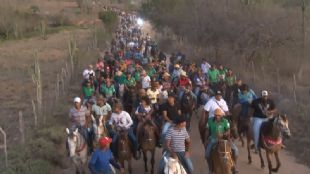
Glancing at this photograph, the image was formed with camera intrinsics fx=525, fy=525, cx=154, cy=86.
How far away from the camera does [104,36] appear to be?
5888 cm

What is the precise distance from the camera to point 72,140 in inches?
487

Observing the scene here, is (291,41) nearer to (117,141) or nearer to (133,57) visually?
(133,57)

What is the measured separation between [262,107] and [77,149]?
5.43 meters

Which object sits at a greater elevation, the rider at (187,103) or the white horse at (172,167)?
the white horse at (172,167)

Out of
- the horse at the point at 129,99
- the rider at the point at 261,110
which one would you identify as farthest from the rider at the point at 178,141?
the horse at the point at 129,99

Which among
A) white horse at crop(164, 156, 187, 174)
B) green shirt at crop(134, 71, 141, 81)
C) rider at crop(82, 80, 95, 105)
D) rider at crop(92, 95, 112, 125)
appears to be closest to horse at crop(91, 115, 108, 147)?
rider at crop(92, 95, 112, 125)

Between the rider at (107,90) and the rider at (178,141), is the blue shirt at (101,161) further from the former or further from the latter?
the rider at (107,90)

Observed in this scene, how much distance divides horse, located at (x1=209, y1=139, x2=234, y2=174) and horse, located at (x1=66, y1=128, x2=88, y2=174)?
3249 mm

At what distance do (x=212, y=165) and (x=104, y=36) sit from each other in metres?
48.0

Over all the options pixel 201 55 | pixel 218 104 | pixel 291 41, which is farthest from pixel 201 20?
pixel 218 104

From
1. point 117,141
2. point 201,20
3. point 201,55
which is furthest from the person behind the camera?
point 201,55

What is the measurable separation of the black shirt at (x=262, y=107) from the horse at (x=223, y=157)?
3.39m

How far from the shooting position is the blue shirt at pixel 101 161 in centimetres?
1064

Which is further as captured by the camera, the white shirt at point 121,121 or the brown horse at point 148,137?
the white shirt at point 121,121
